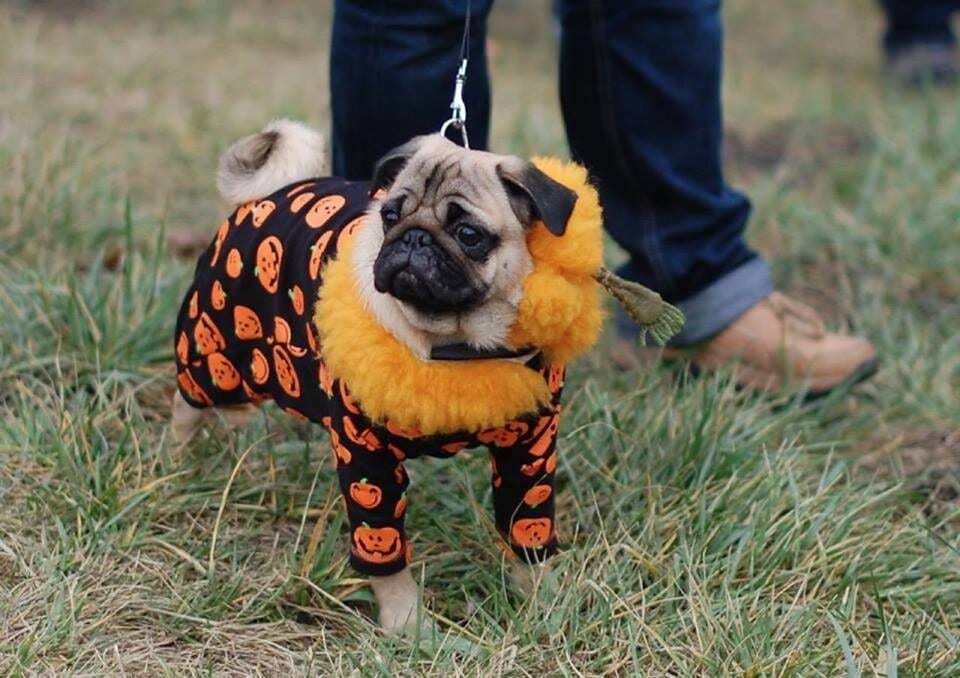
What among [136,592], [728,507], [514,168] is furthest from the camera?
[728,507]

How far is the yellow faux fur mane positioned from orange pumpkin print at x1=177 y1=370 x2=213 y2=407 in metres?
0.55

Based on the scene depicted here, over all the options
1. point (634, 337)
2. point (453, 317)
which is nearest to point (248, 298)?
point (453, 317)

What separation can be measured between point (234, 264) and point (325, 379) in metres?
0.36

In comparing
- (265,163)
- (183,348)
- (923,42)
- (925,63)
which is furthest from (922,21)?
(183,348)

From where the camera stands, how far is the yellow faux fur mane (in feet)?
6.34

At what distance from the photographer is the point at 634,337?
324 centimetres

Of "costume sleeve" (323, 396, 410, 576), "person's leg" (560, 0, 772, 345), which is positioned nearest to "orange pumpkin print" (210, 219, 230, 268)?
"costume sleeve" (323, 396, 410, 576)

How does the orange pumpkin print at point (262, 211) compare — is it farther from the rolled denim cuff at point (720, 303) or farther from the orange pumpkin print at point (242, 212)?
the rolled denim cuff at point (720, 303)

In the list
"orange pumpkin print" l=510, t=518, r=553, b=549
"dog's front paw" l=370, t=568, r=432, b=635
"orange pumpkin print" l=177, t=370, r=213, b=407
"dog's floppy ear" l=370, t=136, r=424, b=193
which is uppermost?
"dog's floppy ear" l=370, t=136, r=424, b=193

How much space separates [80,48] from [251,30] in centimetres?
99

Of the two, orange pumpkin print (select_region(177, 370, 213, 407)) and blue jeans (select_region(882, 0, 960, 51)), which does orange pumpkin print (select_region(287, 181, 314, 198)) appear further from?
blue jeans (select_region(882, 0, 960, 51))

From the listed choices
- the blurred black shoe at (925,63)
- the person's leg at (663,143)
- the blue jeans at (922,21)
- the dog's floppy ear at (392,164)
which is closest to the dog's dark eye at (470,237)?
the dog's floppy ear at (392,164)

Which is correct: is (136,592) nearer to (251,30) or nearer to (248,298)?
(248,298)

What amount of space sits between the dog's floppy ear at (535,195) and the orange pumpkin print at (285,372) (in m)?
0.56
